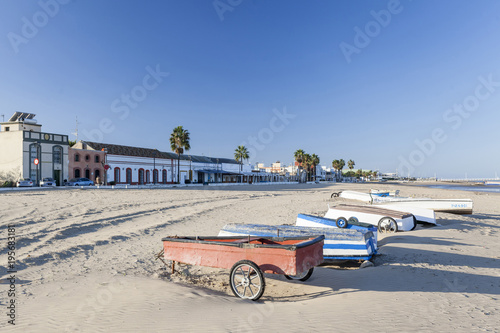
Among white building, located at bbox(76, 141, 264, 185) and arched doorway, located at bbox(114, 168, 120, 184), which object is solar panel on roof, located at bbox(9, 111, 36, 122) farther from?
arched doorway, located at bbox(114, 168, 120, 184)

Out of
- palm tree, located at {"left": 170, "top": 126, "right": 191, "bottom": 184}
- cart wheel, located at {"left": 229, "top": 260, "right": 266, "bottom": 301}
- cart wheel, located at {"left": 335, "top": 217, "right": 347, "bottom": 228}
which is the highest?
palm tree, located at {"left": 170, "top": 126, "right": 191, "bottom": 184}

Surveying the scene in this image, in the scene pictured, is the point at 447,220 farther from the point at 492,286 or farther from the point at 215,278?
the point at 215,278

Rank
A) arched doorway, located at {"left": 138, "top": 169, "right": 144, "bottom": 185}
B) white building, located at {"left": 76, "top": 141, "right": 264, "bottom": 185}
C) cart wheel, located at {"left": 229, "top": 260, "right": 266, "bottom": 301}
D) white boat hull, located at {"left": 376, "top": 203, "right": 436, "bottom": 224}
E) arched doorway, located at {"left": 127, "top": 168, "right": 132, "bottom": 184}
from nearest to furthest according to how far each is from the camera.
→ cart wheel, located at {"left": 229, "top": 260, "right": 266, "bottom": 301} < white boat hull, located at {"left": 376, "top": 203, "right": 436, "bottom": 224} < white building, located at {"left": 76, "top": 141, "right": 264, "bottom": 185} < arched doorway, located at {"left": 127, "top": 168, "right": 132, "bottom": 184} < arched doorway, located at {"left": 138, "top": 169, "right": 144, "bottom": 185}

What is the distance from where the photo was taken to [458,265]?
7.63 m

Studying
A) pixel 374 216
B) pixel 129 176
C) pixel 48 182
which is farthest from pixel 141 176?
pixel 374 216

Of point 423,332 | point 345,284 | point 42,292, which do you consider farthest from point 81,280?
point 423,332

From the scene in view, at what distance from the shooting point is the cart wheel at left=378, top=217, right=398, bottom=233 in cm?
1261

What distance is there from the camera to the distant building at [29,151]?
3862 centimetres

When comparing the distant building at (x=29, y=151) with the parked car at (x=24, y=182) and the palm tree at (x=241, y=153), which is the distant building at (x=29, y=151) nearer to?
the parked car at (x=24, y=182)

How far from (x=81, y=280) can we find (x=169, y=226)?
6981 mm

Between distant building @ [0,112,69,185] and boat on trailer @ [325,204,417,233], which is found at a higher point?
distant building @ [0,112,69,185]

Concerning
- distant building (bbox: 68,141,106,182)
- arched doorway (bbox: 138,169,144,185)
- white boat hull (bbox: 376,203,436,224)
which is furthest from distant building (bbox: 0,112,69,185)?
white boat hull (bbox: 376,203,436,224)

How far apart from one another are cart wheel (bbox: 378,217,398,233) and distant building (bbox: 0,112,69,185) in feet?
145

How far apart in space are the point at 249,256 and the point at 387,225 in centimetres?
935
